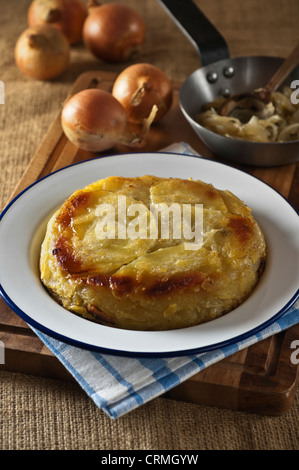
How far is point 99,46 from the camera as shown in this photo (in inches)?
153

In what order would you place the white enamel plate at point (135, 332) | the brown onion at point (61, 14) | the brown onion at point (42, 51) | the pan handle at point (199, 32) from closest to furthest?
the white enamel plate at point (135, 332) → the pan handle at point (199, 32) → the brown onion at point (42, 51) → the brown onion at point (61, 14)

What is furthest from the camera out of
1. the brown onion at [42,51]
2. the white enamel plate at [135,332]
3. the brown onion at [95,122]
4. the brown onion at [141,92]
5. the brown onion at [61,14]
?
the brown onion at [61,14]

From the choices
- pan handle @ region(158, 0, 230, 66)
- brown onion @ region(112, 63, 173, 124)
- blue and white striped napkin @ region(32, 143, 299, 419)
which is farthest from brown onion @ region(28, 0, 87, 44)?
blue and white striped napkin @ region(32, 143, 299, 419)

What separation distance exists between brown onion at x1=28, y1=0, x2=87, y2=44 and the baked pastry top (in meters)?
2.13

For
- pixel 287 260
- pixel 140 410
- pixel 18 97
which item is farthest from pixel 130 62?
pixel 140 410

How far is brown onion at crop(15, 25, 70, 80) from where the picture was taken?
11.9 feet

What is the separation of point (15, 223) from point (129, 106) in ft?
3.54

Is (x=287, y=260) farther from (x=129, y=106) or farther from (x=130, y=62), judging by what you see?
(x=130, y=62)

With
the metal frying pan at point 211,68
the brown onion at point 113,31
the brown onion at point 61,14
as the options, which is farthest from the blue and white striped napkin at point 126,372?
the brown onion at point 61,14

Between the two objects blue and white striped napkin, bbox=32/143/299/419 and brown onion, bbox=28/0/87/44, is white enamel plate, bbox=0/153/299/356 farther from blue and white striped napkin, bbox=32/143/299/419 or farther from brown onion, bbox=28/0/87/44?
brown onion, bbox=28/0/87/44

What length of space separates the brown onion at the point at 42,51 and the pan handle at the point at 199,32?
2.39 feet

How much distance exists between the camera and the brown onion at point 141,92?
10.1ft

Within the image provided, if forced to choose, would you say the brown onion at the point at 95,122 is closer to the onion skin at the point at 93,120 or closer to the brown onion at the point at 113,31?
the onion skin at the point at 93,120

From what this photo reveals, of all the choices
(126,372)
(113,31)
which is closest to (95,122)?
(113,31)
